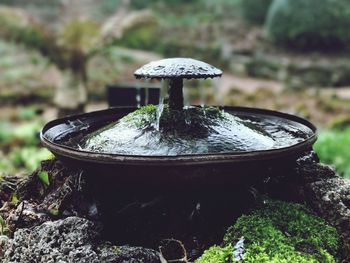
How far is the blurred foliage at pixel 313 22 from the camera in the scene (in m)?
14.2

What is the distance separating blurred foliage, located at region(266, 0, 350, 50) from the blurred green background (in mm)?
29

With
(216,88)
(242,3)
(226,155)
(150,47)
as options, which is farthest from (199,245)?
(242,3)

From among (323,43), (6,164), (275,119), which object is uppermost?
(275,119)

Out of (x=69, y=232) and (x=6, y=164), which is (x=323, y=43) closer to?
(x=6, y=164)

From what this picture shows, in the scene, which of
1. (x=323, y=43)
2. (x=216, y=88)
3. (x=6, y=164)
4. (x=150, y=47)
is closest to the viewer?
(x=6, y=164)

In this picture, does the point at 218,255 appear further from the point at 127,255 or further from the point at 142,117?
the point at 142,117

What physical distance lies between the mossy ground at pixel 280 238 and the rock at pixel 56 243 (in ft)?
1.71

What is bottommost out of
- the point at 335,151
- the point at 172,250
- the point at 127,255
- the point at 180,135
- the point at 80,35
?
the point at 335,151

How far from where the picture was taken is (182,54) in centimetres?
1617

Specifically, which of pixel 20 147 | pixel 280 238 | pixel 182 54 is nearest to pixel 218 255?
pixel 280 238

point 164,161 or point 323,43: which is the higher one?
point 164,161

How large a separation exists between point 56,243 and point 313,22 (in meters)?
13.4

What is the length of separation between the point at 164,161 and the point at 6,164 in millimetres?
6358

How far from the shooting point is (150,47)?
17016 mm
